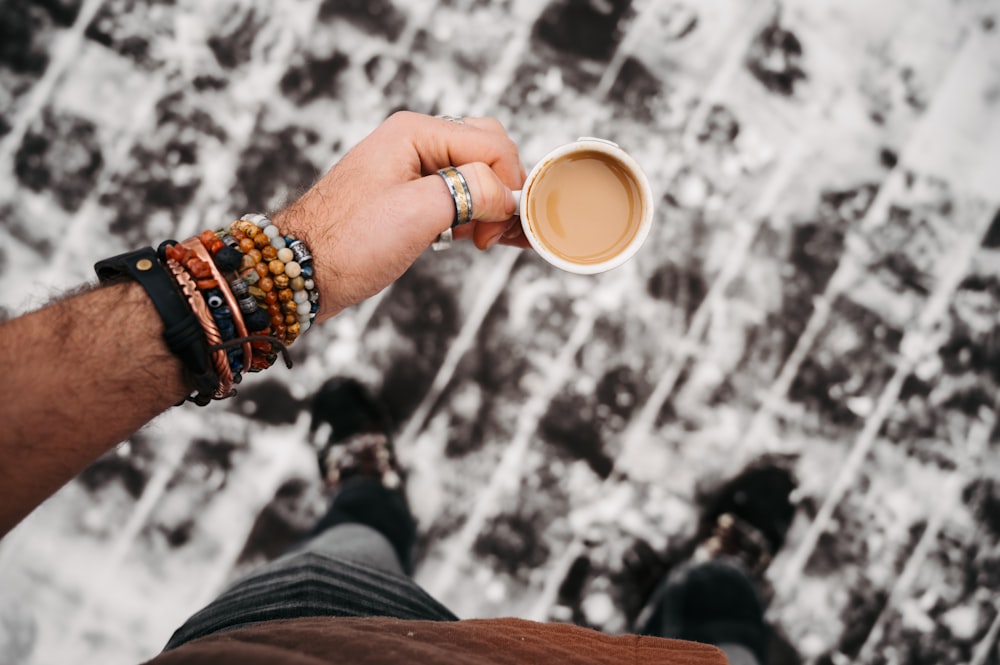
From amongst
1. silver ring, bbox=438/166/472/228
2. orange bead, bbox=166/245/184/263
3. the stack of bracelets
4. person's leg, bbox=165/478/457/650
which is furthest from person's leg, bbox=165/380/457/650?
silver ring, bbox=438/166/472/228

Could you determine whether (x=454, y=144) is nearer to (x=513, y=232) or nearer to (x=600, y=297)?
(x=513, y=232)

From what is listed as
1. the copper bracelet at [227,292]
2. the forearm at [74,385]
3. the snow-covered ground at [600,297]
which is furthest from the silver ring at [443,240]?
the snow-covered ground at [600,297]

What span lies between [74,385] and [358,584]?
0.57 m

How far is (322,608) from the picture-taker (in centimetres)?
103

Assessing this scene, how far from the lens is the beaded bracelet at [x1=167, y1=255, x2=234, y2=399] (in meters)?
0.87

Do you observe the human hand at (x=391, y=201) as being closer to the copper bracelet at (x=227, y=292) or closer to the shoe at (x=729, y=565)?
the copper bracelet at (x=227, y=292)

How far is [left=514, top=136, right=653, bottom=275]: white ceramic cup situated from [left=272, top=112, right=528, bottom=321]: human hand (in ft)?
0.13

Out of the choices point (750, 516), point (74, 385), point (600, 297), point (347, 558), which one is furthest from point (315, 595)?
point (750, 516)

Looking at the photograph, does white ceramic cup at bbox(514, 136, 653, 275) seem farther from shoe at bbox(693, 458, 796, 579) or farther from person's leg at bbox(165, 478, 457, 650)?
shoe at bbox(693, 458, 796, 579)

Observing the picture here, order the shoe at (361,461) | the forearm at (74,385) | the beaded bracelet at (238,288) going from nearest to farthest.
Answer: the forearm at (74,385)
the beaded bracelet at (238,288)
the shoe at (361,461)

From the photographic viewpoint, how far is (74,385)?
2.73 feet

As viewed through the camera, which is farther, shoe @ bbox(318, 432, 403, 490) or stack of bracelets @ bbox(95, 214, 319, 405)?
shoe @ bbox(318, 432, 403, 490)

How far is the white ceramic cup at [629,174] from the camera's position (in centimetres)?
96

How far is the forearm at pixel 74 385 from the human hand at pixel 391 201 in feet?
0.85
